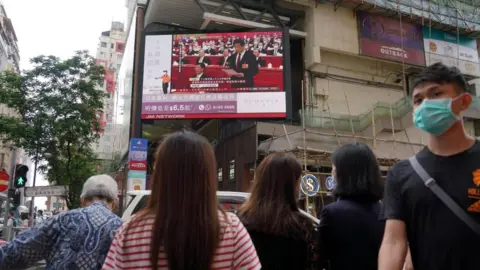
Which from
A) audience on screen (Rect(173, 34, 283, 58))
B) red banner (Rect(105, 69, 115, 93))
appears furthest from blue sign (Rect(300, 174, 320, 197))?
red banner (Rect(105, 69, 115, 93))

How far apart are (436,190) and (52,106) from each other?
14.4 m

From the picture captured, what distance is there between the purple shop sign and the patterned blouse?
481 inches

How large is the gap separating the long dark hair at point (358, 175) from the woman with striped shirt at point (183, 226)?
0.97 m

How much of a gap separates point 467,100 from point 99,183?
197 cm

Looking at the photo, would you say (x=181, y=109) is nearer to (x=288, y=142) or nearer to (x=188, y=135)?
(x=288, y=142)

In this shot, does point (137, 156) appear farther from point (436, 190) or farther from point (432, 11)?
point (432, 11)

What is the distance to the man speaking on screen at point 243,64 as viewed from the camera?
47.8ft

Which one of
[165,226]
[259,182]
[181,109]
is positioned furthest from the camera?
[181,109]

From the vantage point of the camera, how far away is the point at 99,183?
2398 millimetres

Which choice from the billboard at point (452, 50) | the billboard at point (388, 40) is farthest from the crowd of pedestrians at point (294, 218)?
the billboard at point (452, 50)

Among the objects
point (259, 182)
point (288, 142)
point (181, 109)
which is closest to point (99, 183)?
point (259, 182)

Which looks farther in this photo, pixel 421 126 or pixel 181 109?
pixel 181 109

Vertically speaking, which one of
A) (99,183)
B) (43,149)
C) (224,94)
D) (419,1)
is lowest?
(99,183)

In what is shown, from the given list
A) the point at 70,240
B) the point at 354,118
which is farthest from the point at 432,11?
the point at 70,240
